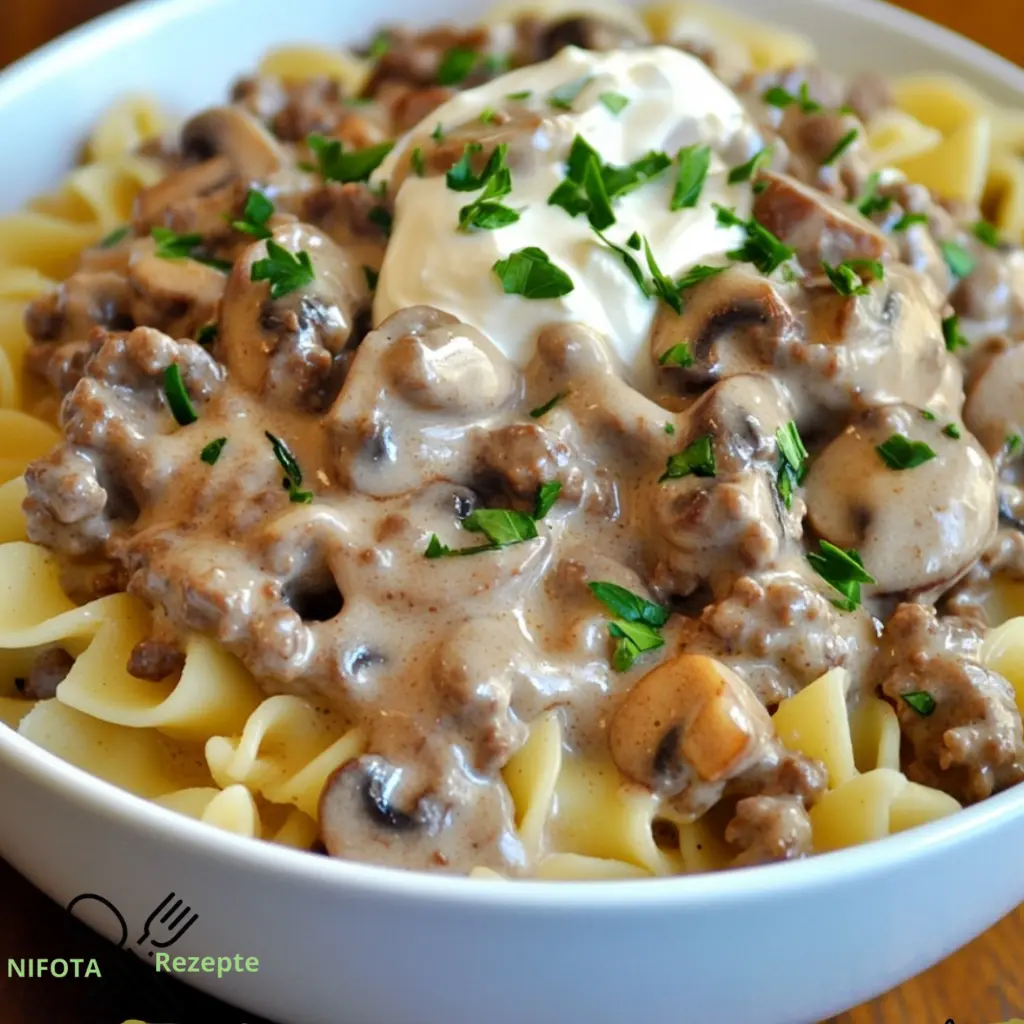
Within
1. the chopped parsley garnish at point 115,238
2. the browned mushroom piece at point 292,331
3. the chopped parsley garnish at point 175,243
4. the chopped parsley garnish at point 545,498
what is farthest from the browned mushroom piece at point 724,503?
the chopped parsley garnish at point 115,238

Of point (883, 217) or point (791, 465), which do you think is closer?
point (791, 465)

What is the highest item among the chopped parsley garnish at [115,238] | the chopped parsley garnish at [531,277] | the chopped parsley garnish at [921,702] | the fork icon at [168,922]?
the chopped parsley garnish at [531,277]

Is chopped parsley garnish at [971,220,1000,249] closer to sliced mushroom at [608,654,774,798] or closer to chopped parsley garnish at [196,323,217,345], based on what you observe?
sliced mushroom at [608,654,774,798]

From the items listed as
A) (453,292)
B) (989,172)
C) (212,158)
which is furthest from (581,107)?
(989,172)

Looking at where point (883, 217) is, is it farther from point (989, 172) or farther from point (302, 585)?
point (302, 585)

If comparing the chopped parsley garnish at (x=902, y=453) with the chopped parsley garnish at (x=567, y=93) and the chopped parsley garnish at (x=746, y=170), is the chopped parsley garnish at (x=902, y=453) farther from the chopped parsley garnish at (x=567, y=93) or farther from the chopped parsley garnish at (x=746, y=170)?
the chopped parsley garnish at (x=567, y=93)

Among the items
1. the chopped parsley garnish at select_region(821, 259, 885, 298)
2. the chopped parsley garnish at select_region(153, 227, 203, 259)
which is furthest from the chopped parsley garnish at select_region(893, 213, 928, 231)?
the chopped parsley garnish at select_region(153, 227, 203, 259)

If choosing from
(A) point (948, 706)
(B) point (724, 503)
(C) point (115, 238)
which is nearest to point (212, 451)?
(B) point (724, 503)
